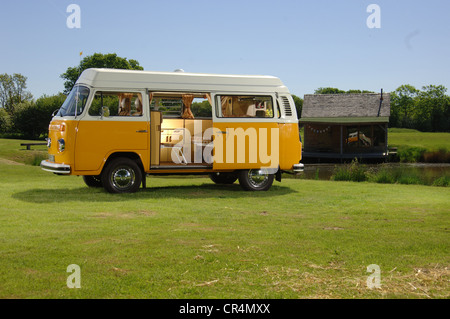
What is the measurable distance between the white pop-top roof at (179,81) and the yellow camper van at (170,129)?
0.08ft

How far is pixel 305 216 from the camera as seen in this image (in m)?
10.1

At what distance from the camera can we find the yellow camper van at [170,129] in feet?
41.4

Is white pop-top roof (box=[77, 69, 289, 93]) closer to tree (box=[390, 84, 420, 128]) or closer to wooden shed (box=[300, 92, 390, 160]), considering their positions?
wooden shed (box=[300, 92, 390, 160])

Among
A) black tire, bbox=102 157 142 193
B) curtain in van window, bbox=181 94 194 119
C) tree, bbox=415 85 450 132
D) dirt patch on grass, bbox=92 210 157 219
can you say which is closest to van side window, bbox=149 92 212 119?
curtain in van window, bbox=181 94 194 119

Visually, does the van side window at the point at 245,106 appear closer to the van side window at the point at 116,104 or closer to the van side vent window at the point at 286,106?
the van side vent window at the point at 286,106

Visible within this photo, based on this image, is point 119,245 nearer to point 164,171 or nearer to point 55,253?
point 55,253

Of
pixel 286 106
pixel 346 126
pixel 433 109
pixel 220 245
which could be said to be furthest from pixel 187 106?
pixel 433 109

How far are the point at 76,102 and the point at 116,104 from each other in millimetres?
1107

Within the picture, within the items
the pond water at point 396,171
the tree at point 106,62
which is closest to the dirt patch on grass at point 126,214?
the pond water at point 396,171

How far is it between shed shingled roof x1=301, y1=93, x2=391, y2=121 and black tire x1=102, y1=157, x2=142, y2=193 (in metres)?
33.1

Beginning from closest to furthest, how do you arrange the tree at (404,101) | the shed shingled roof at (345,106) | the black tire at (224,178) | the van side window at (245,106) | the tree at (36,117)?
the van side window at (245,106)
the black tire at (224,178)
the shed shingled roof at (345,106)
the tree at (36,117)
the tree at (404,101)

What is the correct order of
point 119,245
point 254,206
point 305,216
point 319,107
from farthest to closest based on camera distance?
1. point 319,107
2. point 254,206
3. point 305,216
4. point 119,245

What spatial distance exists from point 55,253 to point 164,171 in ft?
22.7

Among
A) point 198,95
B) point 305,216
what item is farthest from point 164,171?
point 305,216
